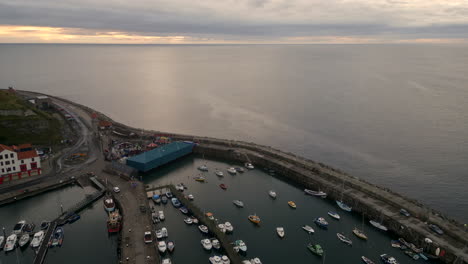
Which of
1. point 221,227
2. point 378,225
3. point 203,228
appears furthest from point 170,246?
point 378,225

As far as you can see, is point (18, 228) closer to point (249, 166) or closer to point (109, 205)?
point (109, 205)

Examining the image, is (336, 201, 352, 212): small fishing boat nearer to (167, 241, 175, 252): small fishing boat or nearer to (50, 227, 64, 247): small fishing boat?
(167, 241, 175, 252): small fishing boat

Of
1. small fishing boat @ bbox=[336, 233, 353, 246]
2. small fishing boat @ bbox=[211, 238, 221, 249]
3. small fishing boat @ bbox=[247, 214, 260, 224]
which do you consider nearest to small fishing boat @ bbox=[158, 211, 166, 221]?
small fishing boat @ bbox=[211, 238, 221, 249]

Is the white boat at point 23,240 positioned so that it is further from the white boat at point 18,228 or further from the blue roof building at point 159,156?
the blue roof building at point 159,156

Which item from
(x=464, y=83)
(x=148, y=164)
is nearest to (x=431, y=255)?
(x=148, y=164)

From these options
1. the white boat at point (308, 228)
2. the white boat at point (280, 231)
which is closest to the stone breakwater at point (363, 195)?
the white boat at point (308, 228)
